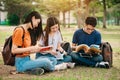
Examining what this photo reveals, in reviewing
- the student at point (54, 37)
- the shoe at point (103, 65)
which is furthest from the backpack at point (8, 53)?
the shoe at point (103, 65)

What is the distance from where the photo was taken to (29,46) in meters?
7.90

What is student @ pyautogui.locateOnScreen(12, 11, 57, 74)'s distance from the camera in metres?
7.72

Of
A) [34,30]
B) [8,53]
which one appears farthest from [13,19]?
[34,30]

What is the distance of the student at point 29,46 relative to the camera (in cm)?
772

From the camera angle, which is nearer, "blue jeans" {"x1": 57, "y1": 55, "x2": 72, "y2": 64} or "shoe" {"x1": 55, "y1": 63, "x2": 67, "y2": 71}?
"shoe" {"x1": 55, "y1": 63, "x2": 67, "y2": 71}

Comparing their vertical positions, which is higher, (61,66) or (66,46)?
(66,46)

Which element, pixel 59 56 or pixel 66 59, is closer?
pixel 59 56

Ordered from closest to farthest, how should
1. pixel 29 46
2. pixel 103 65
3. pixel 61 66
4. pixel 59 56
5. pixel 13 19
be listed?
pixel 29 46 < pixel 61 66 < pixel 59 56 < pixel 103 65 < pixel 13 19

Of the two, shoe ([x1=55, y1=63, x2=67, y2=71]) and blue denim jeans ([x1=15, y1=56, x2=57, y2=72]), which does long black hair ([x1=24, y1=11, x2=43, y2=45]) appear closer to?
blue denim jeans ([x1=15, y1=56, x2=57, y2=72])

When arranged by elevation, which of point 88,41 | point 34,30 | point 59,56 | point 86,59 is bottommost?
point 86,59

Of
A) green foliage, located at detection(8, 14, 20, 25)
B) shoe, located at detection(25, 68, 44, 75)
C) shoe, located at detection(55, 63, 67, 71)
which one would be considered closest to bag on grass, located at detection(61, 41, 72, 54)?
shoe, located at detection(55, 63, 67, 71)

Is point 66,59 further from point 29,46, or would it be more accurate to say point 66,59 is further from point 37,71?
point 29,46

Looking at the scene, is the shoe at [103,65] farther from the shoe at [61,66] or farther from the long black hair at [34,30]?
the long black hair at [34,30]

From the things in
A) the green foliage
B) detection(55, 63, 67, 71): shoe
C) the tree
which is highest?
detection(55, 63, 67, 71): shoe
